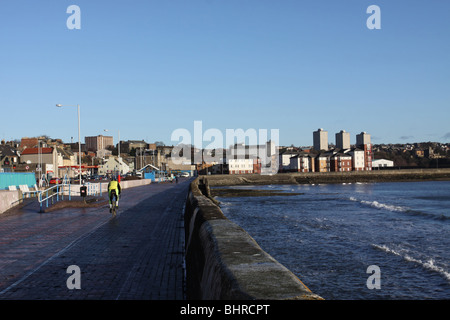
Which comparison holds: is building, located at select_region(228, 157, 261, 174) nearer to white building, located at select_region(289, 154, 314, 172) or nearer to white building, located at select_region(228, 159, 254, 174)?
white building, located at select_region(228, 159, 254, 174)

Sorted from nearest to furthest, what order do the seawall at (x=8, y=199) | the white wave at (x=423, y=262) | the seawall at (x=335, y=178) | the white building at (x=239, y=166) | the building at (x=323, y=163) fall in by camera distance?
1. the white wave at (x=423, y=262)
2. the seawall at (x=8, y=199)
3. the seawall at (x=335, y=178)
4. the building at (x=323, y=163)
5. the white building at (x=239, y=166)

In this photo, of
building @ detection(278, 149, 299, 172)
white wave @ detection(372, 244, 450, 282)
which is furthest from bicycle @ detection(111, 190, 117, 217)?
building @ detection(278, 149, 299, 172)

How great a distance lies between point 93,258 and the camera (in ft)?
33.8

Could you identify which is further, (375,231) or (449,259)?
(375,231)

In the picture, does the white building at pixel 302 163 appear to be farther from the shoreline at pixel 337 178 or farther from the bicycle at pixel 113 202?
the bicycle at pixel 113 202

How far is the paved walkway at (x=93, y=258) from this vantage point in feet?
24.5

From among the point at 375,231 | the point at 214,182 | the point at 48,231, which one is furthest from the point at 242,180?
the point at 48,231

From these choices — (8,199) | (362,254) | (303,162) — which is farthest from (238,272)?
(303,162)

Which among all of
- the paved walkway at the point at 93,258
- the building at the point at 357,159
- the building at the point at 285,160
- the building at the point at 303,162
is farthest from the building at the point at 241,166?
the paved walkway at the point at 93,258

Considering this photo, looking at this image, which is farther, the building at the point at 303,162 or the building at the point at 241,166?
the building at the point at 241,166

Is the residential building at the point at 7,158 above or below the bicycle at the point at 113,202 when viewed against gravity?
above
